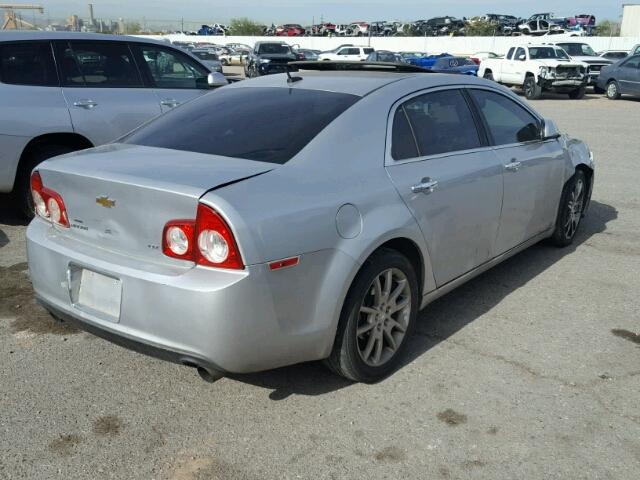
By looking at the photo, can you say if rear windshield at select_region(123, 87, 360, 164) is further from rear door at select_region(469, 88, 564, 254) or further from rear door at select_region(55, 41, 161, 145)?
rear door at select_region(55, 41, 161, 145)

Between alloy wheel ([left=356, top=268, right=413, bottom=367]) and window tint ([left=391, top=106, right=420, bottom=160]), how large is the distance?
664 mm

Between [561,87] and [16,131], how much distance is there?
2016 cm

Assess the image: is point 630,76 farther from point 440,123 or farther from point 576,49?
point 440,123

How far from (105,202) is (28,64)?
149 inches

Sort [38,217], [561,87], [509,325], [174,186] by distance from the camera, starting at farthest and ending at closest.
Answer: [561,87] < [509,325] < [38,217] < [174,186]

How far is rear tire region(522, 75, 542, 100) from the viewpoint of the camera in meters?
22.6

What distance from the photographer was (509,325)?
4.24 m

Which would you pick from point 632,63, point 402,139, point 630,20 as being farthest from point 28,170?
point 630,20

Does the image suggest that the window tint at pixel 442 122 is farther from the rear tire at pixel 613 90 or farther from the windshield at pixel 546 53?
the windshield at pixel 546 53

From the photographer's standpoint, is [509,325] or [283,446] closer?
[283,446]

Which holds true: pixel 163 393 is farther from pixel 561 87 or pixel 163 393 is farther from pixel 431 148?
pixel 561 87

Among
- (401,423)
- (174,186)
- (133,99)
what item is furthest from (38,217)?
(133,99)

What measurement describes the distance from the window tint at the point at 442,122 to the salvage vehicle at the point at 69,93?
3.41m

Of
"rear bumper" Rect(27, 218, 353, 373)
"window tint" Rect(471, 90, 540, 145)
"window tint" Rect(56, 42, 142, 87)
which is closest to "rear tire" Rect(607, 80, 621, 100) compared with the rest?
"window tint" Rect(471, 90, 540, 145)
